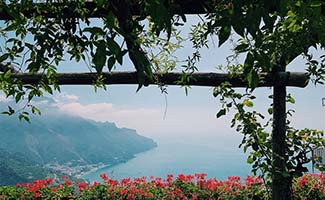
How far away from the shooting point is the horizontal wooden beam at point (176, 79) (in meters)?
3.01

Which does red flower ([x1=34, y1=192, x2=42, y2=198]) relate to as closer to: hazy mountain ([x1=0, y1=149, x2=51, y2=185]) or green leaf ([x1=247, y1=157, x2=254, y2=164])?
green leaf ([x1=247, y1=157, x2=254, y2=164])

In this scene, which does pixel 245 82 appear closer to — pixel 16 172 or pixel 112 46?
pixel 112 46

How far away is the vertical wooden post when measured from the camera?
3.12 m

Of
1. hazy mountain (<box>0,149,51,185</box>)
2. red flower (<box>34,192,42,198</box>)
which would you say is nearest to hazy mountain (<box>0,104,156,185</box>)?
hazy mountain (<box>0,149,51,185</box>)

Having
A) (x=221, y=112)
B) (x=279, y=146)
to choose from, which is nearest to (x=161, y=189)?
(x=279, y=146)

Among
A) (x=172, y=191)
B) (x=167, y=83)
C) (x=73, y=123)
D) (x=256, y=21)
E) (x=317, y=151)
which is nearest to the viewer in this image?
(x=256, y=21)

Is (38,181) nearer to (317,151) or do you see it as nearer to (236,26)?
(317,151)

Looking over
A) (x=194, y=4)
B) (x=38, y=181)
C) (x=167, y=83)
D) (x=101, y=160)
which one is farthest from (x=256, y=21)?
(x=101, y=160)

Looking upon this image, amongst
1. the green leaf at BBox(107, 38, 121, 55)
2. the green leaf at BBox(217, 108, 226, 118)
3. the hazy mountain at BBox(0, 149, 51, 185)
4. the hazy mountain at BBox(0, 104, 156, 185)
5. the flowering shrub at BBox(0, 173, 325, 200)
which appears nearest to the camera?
the green leaf at BBox(107, 38, 121, 55)

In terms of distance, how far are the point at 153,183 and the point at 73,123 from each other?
6753 centimetres

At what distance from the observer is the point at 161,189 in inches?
190

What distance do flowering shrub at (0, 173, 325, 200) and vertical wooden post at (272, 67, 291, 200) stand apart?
1.49 meters

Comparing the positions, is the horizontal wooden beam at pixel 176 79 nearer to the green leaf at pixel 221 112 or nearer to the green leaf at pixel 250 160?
the green leaf at pixel 221 112

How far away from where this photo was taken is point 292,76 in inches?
124
